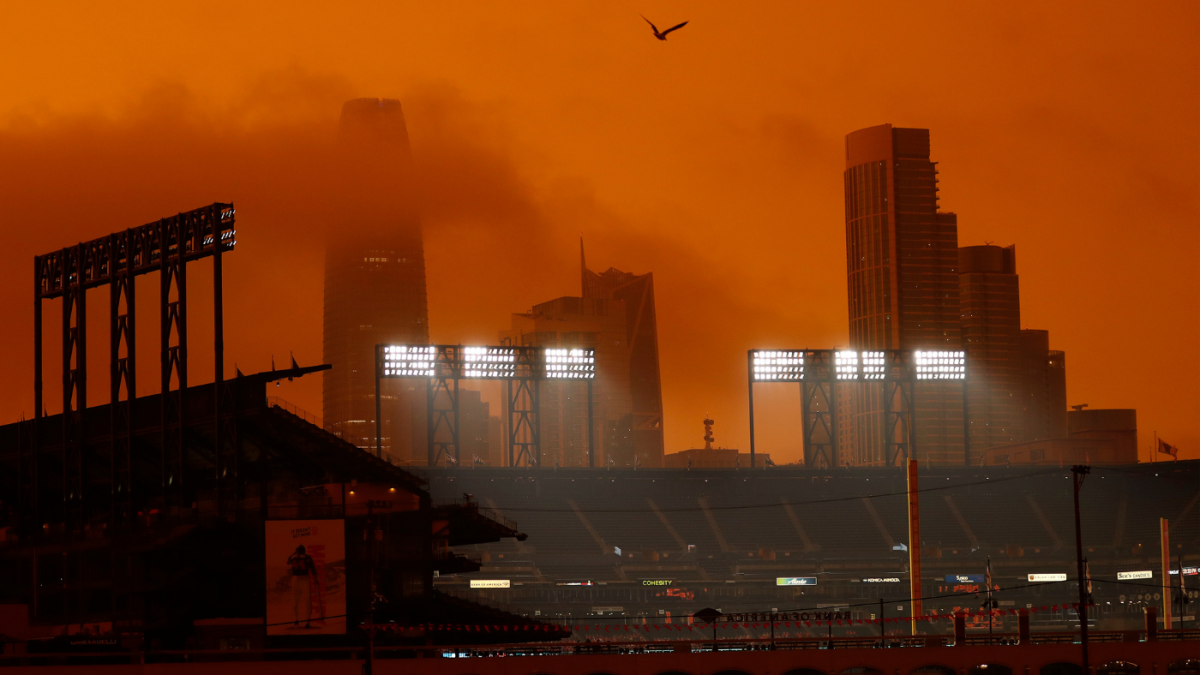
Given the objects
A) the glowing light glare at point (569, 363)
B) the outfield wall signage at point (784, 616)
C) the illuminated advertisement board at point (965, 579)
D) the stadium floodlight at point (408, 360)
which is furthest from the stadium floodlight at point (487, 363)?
the illuminated advertisement board at point (965, 579)

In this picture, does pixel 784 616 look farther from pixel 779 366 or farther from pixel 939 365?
pixel 939 365

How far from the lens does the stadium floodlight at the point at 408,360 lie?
123000 millimetres

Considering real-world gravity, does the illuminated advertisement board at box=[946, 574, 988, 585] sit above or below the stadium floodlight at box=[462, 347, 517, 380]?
below

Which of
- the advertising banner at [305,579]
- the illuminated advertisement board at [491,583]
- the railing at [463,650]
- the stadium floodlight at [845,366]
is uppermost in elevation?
the stadium floodlight at [845,366]

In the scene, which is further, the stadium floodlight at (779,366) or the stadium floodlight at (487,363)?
the stadium floodlight at (779,366)

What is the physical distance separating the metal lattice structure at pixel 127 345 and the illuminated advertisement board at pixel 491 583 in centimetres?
4680

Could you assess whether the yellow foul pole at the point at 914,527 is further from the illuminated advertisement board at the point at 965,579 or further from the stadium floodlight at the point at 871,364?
the illuminated advertisement board at the point at 965,579

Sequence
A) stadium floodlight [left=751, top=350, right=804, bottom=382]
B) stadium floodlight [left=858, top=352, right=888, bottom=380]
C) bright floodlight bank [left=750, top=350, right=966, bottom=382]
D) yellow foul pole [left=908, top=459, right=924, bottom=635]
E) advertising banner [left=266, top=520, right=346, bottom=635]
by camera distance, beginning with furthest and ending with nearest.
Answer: stadium floodlight [left=751, top=350, right=804, bottom=382]
stadium floodlight [left=858, top=352, right=888, bottom=380]
bright floodlight bank [left=750, top=350, right=966, bottom=382]
yellow foul pole [left=908, top=459, right=924, bottom=635]
advertising banner [left=266, top=520, right=346, bottom=635]

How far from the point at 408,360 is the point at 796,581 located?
131ft

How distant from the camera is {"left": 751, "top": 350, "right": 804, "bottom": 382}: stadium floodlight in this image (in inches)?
5103

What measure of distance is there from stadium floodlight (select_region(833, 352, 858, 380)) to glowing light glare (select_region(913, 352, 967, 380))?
8.94 meters

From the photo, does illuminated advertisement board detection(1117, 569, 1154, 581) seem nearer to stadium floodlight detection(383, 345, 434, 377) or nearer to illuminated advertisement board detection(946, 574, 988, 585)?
illuminated advertisement board detection(946, 574, 988, 585)

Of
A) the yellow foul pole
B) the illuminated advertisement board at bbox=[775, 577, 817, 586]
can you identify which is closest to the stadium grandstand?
the illuminated advertisement board at bbox=[775, 577, 817, 586]

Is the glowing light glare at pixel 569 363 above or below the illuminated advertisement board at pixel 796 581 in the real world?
above
